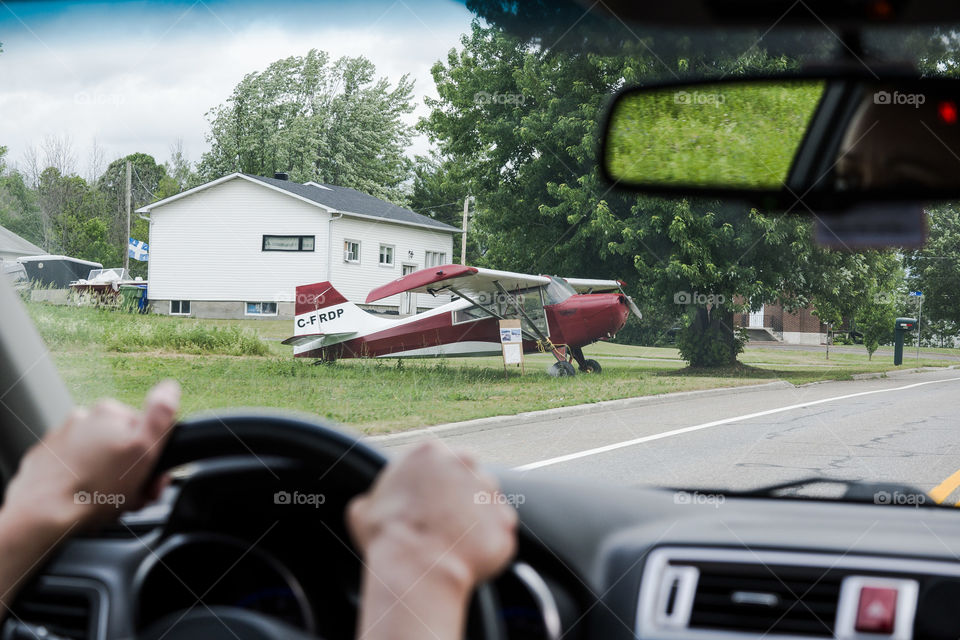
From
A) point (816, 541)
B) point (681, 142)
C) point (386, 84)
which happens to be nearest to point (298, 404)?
point (386, 84)

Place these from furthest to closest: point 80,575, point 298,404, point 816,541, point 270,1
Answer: point 298,404, point 270,1, point 816,541, point 80,575

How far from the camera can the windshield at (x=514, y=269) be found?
2.98 meters

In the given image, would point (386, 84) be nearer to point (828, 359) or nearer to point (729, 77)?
point (828, 359)

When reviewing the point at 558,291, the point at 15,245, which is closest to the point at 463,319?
the point at 558,291

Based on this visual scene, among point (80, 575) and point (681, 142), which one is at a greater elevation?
point (681, 142)

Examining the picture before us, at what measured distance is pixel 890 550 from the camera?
1396 millimetres

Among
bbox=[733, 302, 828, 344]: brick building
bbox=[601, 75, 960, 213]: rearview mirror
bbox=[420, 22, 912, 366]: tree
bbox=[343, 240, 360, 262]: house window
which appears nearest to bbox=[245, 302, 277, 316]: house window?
bbox=[343, 240, 360, 262]: house window

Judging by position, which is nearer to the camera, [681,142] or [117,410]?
[117,410]

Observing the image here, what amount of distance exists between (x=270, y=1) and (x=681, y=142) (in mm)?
A: 2727

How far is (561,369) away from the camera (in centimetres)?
656

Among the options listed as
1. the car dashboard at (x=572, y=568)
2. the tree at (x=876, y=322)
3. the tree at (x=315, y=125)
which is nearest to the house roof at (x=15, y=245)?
the tree at (x=315, y=125)

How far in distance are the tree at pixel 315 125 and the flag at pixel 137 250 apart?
71cm

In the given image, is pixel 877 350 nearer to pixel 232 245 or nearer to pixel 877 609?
pixel 877 609

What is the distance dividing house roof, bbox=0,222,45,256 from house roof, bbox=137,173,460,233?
13.4 feet
